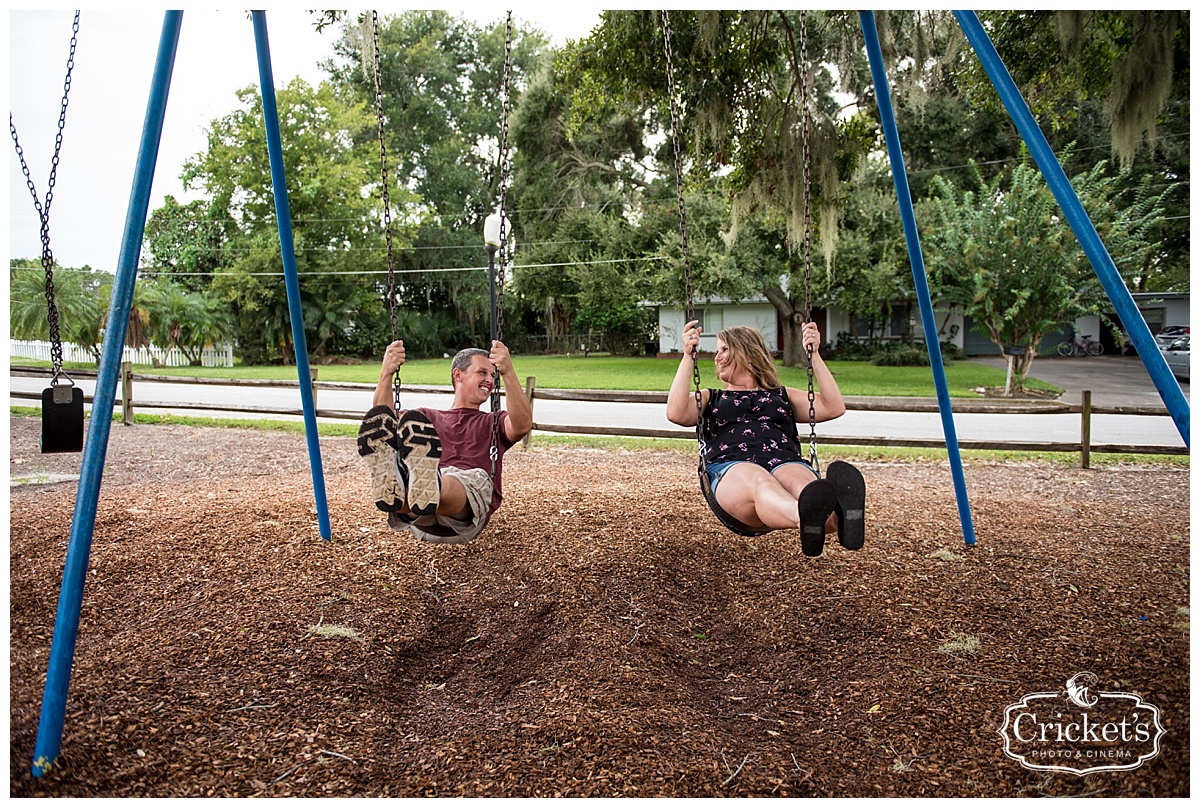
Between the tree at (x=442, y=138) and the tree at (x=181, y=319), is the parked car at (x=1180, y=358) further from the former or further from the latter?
the tree at (x=181, y=319)

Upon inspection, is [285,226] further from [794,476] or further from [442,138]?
[442,138]

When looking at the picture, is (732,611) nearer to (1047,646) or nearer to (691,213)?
→ (1047,646)

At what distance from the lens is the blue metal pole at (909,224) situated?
3332 millimetres

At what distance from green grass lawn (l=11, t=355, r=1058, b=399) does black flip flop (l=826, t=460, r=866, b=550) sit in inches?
416

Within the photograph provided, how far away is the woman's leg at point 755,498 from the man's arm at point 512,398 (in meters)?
0.79

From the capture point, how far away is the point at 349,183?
23781 millimetres

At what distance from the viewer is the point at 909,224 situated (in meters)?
3.59

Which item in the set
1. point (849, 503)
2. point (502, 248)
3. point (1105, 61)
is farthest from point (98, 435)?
point (1105, 61)

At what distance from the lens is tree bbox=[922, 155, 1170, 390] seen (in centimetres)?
1122

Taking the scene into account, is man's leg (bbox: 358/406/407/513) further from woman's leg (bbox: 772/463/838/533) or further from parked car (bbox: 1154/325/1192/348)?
parked car (bbox: 1154/325/1192/348)

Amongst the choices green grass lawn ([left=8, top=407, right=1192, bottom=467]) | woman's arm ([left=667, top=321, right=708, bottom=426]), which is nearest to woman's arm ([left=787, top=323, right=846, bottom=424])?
woman's arm ([left=667, top=321, right=708, bottom=426])

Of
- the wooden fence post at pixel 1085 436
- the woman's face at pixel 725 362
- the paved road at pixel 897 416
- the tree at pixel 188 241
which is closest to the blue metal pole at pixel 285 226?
the woman's face at pixel 725 362

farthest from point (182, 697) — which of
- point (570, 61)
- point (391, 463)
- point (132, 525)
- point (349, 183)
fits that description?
point (349, 183)

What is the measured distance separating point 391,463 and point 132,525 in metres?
2.47
